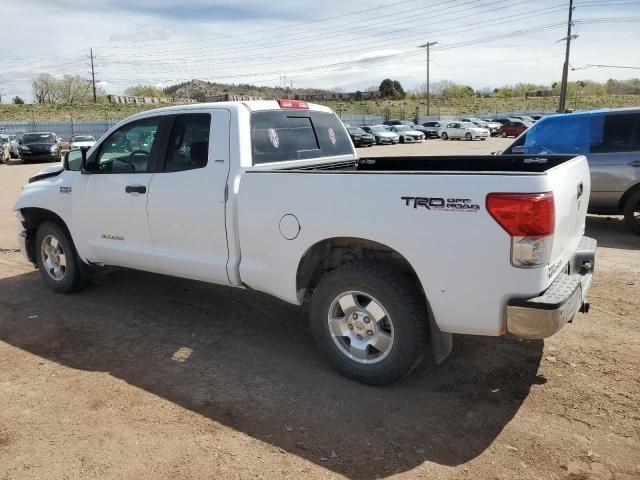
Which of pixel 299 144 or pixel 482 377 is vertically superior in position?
pixel 299 144

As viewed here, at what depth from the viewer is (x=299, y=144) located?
491 cm

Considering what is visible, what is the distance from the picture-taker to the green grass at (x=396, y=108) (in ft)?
221

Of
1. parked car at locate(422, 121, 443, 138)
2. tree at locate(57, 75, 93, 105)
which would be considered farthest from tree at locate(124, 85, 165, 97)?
parked car at locate(422, 121, 443, 138)

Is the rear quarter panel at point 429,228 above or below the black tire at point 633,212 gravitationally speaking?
above

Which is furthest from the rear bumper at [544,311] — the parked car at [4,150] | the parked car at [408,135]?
the parked car at [408,135]

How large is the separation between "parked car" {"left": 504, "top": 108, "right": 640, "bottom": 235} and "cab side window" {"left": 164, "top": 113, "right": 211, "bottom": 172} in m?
6.19

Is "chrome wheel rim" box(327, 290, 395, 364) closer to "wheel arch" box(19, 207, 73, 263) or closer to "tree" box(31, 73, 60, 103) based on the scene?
"wheel arch" box(19, 207, 73, 263)

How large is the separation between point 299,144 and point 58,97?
387 feet

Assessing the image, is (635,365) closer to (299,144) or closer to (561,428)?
(561,428)

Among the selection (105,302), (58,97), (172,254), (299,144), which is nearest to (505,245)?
(299,144)

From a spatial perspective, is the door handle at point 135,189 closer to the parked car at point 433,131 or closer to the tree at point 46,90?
the parked car at point 433,131

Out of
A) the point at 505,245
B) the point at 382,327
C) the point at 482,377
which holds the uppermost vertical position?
the point at 505,245

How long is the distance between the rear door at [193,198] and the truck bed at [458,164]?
65 cm

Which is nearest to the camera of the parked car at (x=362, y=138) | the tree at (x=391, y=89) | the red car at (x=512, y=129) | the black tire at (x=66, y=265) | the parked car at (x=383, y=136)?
the black tire at (x=66, y=265)
